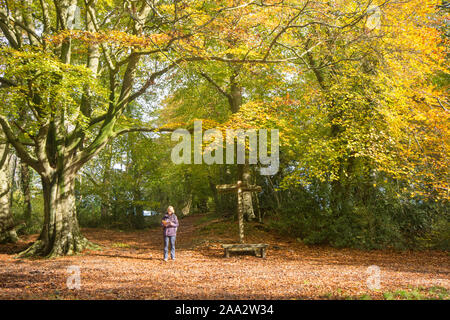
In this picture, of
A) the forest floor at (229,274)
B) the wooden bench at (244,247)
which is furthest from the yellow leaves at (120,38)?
the wooden bench at (244,247)

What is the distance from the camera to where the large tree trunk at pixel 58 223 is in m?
10.3

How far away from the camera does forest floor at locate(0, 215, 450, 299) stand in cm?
535

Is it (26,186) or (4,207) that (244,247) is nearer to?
(4,207)

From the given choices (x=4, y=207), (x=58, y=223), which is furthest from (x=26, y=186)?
(x=58, y=223)

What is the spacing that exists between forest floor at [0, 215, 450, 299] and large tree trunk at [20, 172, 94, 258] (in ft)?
1.90

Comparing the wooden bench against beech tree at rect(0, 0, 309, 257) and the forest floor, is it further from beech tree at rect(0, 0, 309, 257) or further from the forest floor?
beech tree at rect(0, 0, 309, 257)

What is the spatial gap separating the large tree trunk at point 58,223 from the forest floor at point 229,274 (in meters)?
0.58

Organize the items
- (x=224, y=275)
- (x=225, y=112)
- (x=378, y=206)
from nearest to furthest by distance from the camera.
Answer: (x=224, y=275), (x=378, y=206), (x=225, y=112)

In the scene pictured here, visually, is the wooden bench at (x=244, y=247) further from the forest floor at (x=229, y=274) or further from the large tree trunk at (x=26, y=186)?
the large tree trunk at (x=26, y=186)

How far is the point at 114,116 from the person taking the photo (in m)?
11.3

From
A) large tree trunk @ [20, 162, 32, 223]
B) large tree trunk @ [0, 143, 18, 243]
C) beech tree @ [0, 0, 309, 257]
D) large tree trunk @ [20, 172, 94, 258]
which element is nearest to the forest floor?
large tree trunk @ [20, 172, 94, 258]
